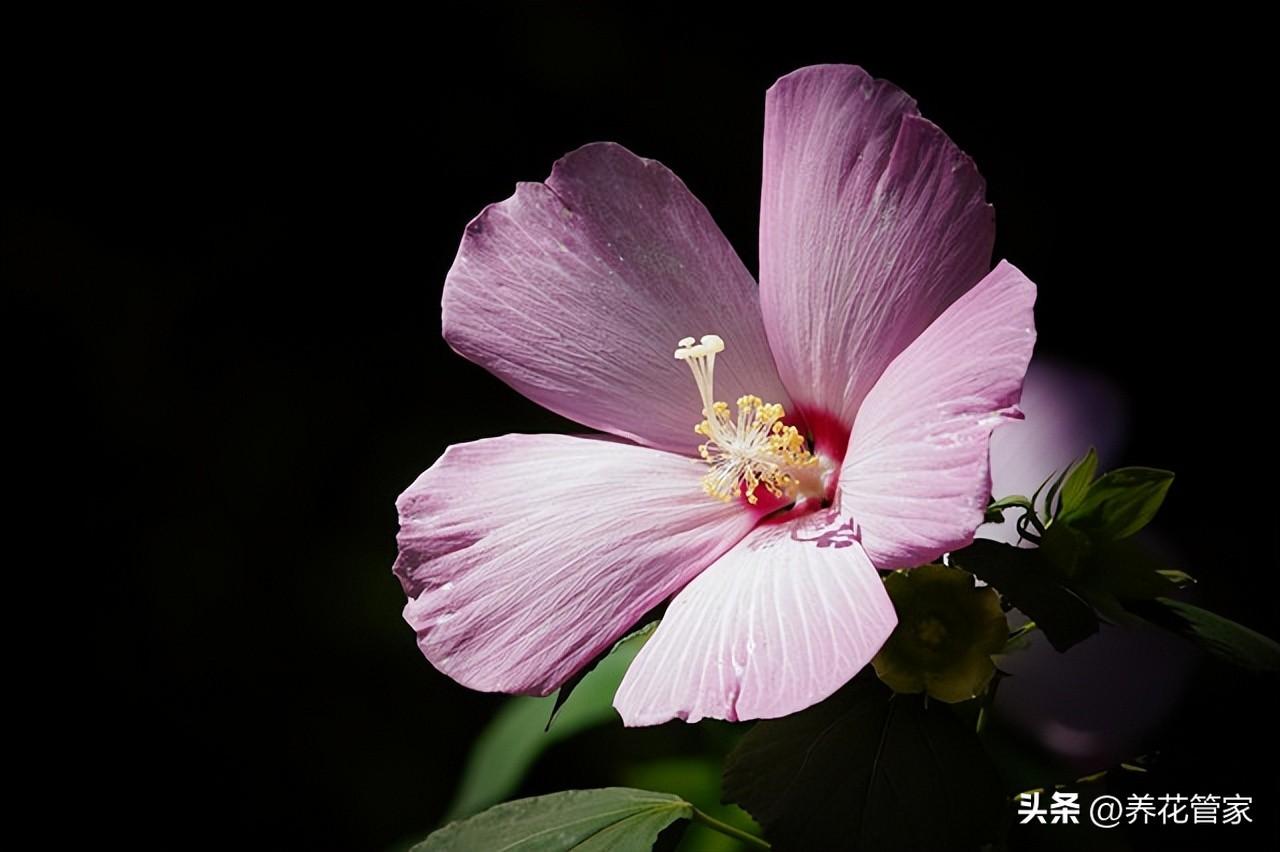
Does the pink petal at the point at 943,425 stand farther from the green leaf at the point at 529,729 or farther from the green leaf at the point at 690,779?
the green leaf at the point at 690,779

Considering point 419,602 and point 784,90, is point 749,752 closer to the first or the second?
point 419,602

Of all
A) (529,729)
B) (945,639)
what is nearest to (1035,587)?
(945,639)

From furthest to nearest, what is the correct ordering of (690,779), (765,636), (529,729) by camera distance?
(690,779), (529,729), (765,636)

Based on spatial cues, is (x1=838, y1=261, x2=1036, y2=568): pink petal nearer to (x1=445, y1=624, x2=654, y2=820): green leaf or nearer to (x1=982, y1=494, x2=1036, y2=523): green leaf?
(x1=982, y1=494, x2=1036, y2=523): green leaf

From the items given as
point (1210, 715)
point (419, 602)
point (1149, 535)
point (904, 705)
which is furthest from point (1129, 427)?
point (419, 602)

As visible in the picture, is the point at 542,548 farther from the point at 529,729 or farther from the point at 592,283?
the point at 529,729

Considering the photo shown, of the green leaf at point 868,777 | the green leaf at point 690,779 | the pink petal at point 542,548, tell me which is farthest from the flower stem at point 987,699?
the green leaf at point 690,779
